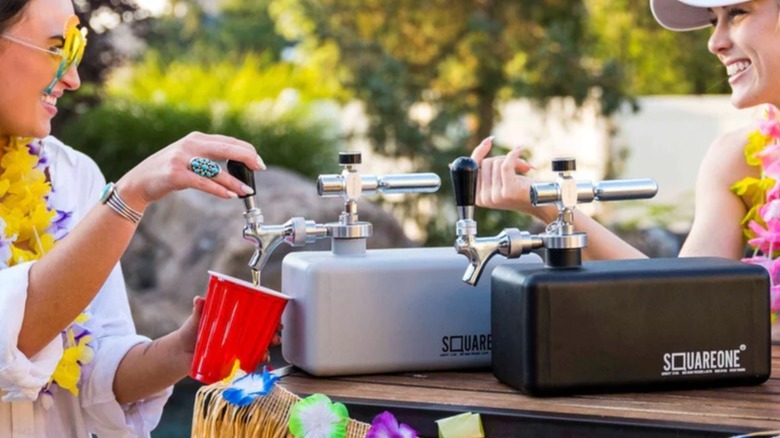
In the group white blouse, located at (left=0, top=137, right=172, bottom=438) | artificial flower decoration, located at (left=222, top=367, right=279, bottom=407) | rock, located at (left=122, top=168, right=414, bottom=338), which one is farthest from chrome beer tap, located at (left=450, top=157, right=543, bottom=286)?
rock, located at (left=122, top=168, right=414, bottom=338)

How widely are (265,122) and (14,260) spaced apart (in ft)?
20.7

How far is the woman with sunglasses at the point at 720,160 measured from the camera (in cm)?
219

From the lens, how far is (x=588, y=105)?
8266mm

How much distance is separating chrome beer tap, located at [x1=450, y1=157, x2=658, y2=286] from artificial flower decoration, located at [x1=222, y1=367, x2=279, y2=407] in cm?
34

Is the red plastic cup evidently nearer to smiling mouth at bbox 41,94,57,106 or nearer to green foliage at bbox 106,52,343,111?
smiling mouth at bbox 41,94,57,106

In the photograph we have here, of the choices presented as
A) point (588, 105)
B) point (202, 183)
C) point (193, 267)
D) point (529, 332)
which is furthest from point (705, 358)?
point (588, 105)

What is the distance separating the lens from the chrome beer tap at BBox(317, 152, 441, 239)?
1942mm

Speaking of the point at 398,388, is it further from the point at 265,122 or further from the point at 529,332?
the point at 265,122

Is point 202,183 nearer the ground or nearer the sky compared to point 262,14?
nearer the ground

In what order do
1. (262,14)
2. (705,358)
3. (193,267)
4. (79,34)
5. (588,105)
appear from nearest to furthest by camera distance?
(705,358), (79,34), (193,267), (588,105), (262,14)

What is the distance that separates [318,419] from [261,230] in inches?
13.1

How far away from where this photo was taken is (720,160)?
2.85 m

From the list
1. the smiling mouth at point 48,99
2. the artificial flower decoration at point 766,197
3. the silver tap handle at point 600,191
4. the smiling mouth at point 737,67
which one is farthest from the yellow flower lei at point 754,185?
the smiling mouth at point 48,99

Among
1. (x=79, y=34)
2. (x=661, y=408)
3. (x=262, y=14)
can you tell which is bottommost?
(x=661, y=408)
